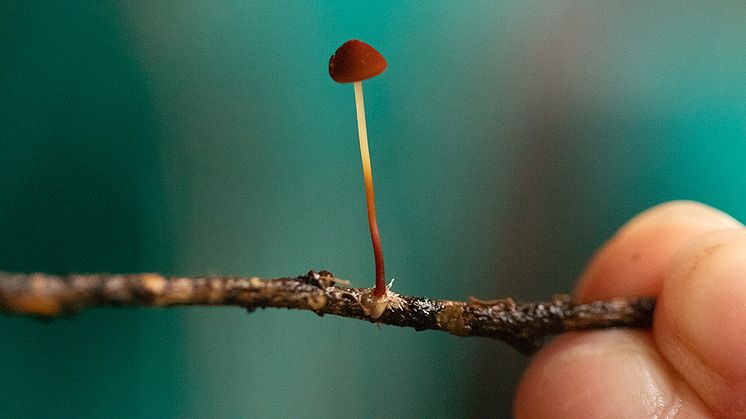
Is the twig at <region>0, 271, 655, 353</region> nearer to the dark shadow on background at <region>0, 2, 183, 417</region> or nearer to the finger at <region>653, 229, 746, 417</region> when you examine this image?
the finger at <region>653, 229, 746, 417</region>

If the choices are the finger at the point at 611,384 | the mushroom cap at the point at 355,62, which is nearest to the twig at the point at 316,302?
the finger at the point at 611,384

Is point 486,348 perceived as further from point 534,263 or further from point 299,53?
point 299,53

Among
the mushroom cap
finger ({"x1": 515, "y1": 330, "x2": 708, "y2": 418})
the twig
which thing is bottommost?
finger ({"x1": 515, "y1": 330, "x2": 708, "y2": 418})

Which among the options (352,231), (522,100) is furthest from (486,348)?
(522,100)

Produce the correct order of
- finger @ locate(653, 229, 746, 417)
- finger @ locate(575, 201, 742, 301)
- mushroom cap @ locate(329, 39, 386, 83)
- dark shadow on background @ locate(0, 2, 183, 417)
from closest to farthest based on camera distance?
mushroom cap @ locate(329, 39, 386, 83) < finger @ locate(653, 229, 746, 417) < finger @ locate(575, 201, 742, 301) < dark shadow on background @ locate(0, 2, 183, 417)

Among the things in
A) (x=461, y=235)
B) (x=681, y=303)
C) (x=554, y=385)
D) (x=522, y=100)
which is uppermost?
(x=522, y=100)

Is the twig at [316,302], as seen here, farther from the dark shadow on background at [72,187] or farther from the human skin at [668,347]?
the dark shadow on background at [72,187]

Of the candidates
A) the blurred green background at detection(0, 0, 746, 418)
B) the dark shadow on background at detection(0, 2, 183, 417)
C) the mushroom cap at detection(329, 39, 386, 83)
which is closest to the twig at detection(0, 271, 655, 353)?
the mushroom cap at detection(329, 39, 386, 83)
